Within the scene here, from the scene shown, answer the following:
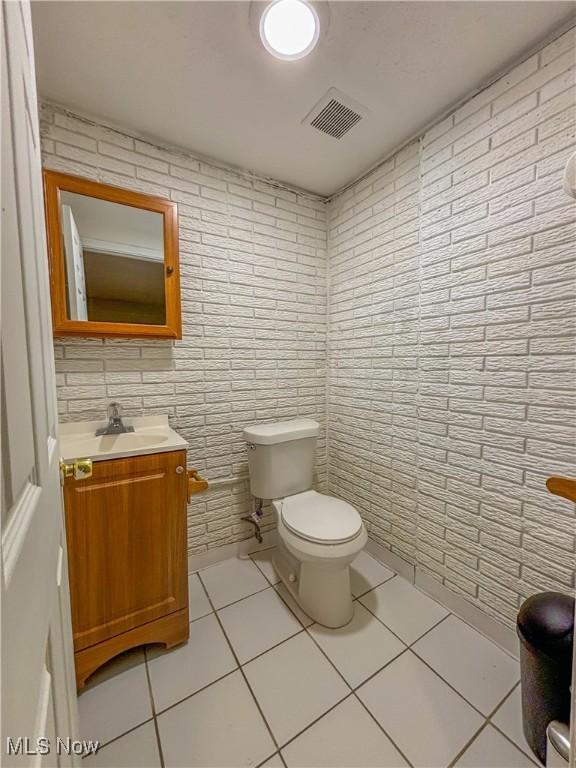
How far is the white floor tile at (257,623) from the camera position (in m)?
1.25

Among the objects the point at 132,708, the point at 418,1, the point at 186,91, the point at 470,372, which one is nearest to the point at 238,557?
the point at 132,708

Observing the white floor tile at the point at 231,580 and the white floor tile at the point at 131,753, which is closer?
the white floor tile at the point at 131,753

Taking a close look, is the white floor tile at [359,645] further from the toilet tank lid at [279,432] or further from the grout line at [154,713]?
the toilet tank lid at [279,432]

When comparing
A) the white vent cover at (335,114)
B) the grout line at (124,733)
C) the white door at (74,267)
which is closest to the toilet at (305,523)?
the grout line at (124,733)

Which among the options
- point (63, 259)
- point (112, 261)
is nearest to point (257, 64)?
point (112, 261)

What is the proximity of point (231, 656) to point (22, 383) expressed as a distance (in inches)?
54.0

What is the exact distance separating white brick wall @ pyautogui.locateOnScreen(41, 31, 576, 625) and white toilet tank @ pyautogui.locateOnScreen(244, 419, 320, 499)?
17cm

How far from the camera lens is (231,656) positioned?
1.21 meters

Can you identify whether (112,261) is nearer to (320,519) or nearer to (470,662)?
(320,519)

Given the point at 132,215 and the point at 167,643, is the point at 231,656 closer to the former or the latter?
the point at 167,643

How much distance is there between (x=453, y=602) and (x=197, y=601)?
48.3 inches

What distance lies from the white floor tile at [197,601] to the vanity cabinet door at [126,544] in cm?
23

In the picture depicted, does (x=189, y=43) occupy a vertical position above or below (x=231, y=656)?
above

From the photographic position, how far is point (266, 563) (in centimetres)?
177
